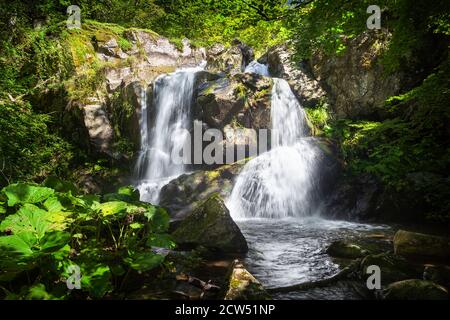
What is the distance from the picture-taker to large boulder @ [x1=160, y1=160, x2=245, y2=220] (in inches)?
358

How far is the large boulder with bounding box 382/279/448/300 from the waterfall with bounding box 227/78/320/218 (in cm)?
566

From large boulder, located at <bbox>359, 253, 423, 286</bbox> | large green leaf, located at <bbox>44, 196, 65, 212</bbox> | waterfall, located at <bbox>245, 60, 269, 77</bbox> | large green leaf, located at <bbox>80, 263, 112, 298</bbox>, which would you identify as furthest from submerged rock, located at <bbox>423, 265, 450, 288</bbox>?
waterfall, located at <bbox>245, 60, 269, 77</bbox>

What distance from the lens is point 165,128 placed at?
40.9 feet

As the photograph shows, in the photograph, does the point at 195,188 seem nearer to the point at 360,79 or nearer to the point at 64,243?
the point at 64,243

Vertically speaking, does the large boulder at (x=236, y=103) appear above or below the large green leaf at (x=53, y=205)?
above

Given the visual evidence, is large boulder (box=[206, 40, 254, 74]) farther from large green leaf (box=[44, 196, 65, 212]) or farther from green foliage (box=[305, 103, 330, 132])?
large green leaf (box=[44, 196, 65, 212])

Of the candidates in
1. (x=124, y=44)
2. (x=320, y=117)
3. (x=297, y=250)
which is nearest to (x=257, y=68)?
(x=320, y=117)

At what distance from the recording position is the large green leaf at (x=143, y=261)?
125 inches

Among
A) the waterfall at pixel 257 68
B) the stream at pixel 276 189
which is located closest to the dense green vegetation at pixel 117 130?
the stream at pixel 276 189

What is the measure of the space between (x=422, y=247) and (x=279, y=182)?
509cm

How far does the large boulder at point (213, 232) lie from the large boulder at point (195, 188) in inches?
121

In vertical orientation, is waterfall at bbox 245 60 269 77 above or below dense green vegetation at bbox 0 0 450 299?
above

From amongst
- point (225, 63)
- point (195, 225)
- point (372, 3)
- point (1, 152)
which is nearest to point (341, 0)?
point (372, 3)

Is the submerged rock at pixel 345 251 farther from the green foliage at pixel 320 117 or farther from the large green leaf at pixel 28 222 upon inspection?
the green foliage at pixel 320 117
